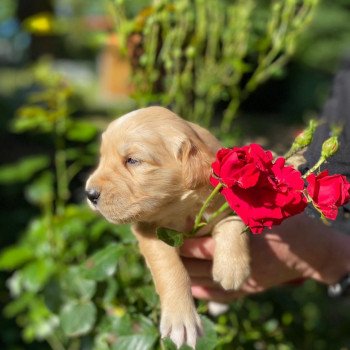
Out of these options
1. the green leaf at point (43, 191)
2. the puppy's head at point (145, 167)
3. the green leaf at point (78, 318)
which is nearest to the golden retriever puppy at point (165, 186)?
→ the puppy's head at point (145, 167)

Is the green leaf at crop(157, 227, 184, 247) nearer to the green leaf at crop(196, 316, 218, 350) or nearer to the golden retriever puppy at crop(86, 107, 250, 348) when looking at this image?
the golden retriever puppy at crop(86, 107, 250, 348)

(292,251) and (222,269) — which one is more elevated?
(222,269)

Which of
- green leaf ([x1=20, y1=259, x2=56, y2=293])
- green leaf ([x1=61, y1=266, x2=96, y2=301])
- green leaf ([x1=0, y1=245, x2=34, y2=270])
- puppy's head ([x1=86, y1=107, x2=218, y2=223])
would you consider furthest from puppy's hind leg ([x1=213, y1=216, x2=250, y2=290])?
green leaf ([x1=0, y1=245, x2=34, y2=270])

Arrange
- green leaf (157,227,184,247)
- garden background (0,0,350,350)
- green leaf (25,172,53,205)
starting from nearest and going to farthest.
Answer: green leaf (157,227,184,247) < garden background (0,0,350,350) < green leaf (25,172,53,205)

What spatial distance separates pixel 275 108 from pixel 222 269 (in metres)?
9.59

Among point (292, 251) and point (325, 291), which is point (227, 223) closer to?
point (292, 251)

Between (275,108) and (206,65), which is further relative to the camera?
(275,108)

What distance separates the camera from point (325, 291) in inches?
120

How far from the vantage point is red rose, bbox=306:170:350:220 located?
2.97 feet

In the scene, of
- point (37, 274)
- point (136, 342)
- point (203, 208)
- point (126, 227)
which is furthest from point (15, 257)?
point (203, 208)

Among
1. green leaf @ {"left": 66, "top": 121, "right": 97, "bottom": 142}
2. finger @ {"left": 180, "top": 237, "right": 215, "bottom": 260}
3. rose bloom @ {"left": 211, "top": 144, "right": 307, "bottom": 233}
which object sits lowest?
green leaf @ {"left": 66, "top": 121, "right": 97, "bottom": 142}

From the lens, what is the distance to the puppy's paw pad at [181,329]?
1056 millimetres

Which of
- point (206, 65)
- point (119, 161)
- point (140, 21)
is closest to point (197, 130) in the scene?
point (119, 161)

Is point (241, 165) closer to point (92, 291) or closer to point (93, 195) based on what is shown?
point (93, 195)
